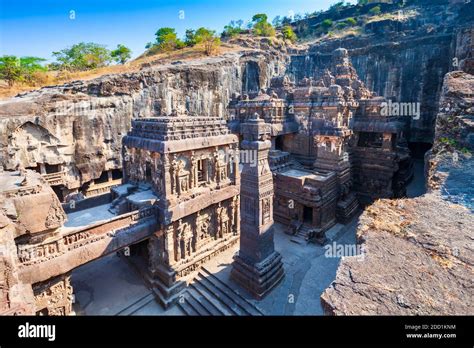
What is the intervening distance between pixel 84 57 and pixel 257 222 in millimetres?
39209

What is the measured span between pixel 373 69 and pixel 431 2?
2638cm

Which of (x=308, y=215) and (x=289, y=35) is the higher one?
(x=289, y=35)

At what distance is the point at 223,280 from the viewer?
1109 centimetres

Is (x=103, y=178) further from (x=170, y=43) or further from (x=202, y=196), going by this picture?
(x=170, y=43)

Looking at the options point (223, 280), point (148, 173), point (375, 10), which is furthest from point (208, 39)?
point (223, 280)

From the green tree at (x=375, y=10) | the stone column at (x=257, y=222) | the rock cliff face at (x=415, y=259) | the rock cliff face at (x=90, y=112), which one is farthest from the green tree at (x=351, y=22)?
the rock cliff face at (x=415, y=259)

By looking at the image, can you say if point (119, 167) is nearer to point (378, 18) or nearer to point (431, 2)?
point (378, 18)

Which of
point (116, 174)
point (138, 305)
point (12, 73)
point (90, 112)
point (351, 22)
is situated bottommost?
point (138, 305)

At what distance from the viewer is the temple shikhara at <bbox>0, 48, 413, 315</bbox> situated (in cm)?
841

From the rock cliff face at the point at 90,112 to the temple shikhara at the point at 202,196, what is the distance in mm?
204

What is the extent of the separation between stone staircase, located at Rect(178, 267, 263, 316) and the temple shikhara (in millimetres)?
45

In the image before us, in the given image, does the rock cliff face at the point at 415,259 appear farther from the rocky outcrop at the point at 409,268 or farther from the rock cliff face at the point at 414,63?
the rock cliff face at the point at 414,63

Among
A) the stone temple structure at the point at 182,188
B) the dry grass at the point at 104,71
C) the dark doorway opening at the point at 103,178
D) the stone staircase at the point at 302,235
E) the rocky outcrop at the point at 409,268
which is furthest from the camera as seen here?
the dark doorway opening at the point at 103,178

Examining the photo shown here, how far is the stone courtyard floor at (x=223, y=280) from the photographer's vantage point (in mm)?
10011
